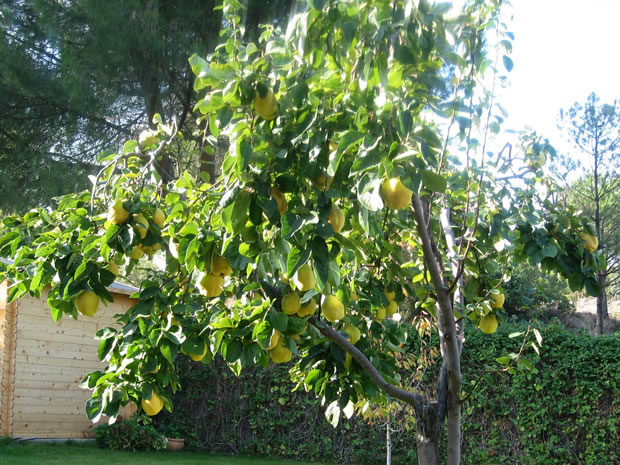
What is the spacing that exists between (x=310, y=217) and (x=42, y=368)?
7.85 meters

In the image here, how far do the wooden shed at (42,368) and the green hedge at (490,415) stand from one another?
159cm

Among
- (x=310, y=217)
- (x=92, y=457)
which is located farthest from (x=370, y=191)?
(x=92, y=457)

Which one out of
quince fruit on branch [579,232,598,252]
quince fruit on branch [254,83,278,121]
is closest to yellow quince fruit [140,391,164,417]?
quince fruit on branch [254,83,278,121]

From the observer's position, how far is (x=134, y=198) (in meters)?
1.94

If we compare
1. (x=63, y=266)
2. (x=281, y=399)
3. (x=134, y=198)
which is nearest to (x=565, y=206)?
(x=134, y=198)

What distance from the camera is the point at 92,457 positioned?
726cm

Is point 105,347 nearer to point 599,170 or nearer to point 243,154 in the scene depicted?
point 243,154

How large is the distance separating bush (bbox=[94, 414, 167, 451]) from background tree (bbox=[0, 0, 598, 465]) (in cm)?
621

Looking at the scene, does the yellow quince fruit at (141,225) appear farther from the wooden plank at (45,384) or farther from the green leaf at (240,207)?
the wooden plank at (45,384)

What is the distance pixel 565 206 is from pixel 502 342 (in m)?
5.47

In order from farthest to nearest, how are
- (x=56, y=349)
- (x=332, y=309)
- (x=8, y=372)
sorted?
1. (x=56, y=349)
2. (x=8, y=372)
3. (x=332, y=309)

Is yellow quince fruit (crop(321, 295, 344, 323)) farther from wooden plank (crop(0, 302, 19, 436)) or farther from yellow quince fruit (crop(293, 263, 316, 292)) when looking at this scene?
wooden plank (crop(0, 302, 19, 436))

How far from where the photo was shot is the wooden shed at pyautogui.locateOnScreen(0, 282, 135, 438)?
7.87m

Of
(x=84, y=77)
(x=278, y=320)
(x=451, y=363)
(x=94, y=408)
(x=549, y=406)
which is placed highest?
(x=84, y=77)
